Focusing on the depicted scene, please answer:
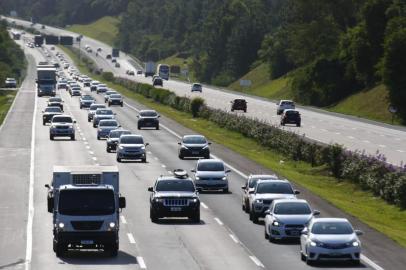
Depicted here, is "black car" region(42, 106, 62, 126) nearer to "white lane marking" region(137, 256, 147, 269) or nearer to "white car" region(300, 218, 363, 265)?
"white lane marking" region(137, 256, 147, 269)

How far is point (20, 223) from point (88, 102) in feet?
324

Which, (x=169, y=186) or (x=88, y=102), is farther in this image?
(x=88, y=102)

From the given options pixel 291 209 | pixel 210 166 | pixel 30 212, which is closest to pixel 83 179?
pixel 291 209

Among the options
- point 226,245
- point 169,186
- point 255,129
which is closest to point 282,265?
point 226,245

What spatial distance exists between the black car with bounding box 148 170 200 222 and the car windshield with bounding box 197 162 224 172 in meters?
11.3

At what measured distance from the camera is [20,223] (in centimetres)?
4609

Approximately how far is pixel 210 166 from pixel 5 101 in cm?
10940

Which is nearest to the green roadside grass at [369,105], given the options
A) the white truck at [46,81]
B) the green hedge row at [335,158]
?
the green hedge row at [335,158]

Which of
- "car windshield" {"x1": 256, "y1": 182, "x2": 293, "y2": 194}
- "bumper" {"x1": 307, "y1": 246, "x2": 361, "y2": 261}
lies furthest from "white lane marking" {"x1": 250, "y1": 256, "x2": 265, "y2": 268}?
"car windshield" {"x1": 256, "y1": 182, "x2": 293, "y2": 194}

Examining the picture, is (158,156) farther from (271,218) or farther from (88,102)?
(88,102)

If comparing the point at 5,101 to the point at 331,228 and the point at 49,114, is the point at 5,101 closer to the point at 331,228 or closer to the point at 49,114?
the point at 49,114

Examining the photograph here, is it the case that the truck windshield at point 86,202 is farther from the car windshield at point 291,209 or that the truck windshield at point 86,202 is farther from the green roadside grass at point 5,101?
the green roadside grass at point 5,101

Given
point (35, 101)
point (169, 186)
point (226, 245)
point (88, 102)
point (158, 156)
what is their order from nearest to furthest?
point (226, 245), point (169, 186), point (158, 156), point (88, 102), point (35, 101)

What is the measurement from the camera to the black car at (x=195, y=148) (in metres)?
77.2
